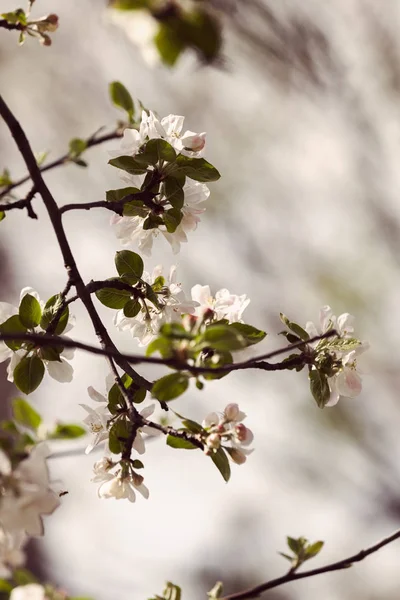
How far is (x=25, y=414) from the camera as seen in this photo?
20.6 inches

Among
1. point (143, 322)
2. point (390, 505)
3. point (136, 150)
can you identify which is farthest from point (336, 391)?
point (390, 505)

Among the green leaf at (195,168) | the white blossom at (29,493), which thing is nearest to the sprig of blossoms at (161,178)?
the green leaf at (195,168)

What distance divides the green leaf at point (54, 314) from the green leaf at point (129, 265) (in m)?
0.08

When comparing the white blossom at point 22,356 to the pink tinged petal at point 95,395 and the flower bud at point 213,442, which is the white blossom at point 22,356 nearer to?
the pink tinged petal at point 95,395

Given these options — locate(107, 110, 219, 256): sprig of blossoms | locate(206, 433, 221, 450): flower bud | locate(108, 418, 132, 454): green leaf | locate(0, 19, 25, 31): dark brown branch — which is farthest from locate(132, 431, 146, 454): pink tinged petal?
locate(0, 19, 25, 31): dark brown branch

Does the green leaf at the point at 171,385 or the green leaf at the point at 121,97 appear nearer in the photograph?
the green leaf at the point at 171,385

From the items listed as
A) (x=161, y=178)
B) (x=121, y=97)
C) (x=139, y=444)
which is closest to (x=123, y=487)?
(x=139, y=444)

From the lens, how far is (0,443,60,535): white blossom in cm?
49

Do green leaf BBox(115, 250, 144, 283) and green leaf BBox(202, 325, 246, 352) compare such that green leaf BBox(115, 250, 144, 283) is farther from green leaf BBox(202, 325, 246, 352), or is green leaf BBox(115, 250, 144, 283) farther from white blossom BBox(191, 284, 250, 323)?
green leaf BBox(202, 325, 246, 352)

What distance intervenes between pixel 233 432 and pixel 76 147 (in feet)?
1.24

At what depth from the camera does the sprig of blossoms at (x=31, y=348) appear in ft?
2.30

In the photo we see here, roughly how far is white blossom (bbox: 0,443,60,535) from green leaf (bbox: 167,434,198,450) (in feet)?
0.62

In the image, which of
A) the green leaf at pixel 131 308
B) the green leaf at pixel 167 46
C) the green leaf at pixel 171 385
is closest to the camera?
the green leaf at pixel 167 46

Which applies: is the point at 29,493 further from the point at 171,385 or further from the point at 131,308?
the point at 131,308
